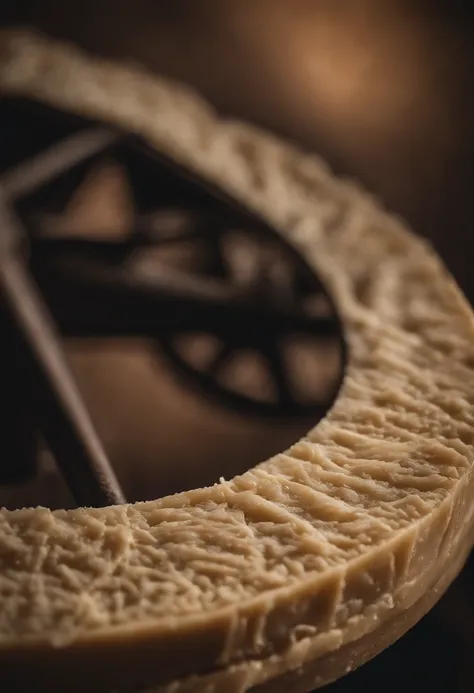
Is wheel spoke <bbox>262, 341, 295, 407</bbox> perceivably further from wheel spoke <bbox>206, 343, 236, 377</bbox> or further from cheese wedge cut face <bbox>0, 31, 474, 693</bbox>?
cheese wedge cut face <bbox>0, 31, 474, 693</bbox>

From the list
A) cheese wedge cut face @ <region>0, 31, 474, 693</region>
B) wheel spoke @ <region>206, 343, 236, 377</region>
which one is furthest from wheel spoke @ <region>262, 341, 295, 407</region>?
cheese wedge cut face @ <region>0, 31, 474, 693</region>

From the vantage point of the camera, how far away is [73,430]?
120 centimetres

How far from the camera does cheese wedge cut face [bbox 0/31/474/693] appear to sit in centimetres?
86

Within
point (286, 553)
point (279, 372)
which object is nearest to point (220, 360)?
point (279, 372)

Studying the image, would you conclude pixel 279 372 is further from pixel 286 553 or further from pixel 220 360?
pixel 286 553

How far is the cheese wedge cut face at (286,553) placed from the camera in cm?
86

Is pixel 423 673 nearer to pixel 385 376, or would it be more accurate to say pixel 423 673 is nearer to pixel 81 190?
pixel 385 376

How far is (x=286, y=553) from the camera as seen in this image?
97cm

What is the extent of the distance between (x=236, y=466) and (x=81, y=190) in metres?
0.73

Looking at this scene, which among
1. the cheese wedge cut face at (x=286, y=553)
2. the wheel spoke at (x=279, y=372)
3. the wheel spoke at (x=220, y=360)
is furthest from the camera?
the wheel spoke at (x=220, y=360)

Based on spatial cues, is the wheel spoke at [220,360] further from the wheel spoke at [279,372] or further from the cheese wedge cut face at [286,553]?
the cheese wedge cut face at [286,553]

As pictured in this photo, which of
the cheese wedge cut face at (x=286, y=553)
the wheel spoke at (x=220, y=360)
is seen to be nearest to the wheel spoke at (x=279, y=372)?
the wheel spoke at (x=220, y=360)

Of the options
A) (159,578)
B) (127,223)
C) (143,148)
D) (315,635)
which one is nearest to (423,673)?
(315,635)

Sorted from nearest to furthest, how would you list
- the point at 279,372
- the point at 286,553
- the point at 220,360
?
the point at 286,553
the point at 279,372
the point at 220,360
